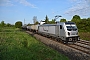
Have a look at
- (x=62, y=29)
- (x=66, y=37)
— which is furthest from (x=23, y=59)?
(x=62, y=29)

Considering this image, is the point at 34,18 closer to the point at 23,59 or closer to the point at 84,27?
the point at 84,27

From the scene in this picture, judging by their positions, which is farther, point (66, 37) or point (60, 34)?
point (60, 34)

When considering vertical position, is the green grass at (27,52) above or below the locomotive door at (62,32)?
below

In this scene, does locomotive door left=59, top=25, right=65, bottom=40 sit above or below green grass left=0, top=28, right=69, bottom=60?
above

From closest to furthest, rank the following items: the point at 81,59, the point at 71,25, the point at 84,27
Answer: the point at 81,59
the point at 71,25
the point at 84,27

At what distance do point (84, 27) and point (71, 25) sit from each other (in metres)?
19.0

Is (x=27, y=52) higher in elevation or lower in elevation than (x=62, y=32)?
lower

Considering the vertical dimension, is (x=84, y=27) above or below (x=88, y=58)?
above

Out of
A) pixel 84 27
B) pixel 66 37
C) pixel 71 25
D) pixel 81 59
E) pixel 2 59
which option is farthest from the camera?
pixel 84 27

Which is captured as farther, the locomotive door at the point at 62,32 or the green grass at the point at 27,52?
the locomotive door at the point at 62,32

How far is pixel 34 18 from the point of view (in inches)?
4085

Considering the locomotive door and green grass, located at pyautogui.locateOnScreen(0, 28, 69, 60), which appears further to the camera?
the locomotive door

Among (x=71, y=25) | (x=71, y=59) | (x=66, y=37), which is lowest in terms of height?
(x=71, y=59)

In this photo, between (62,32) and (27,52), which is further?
(62,32)
